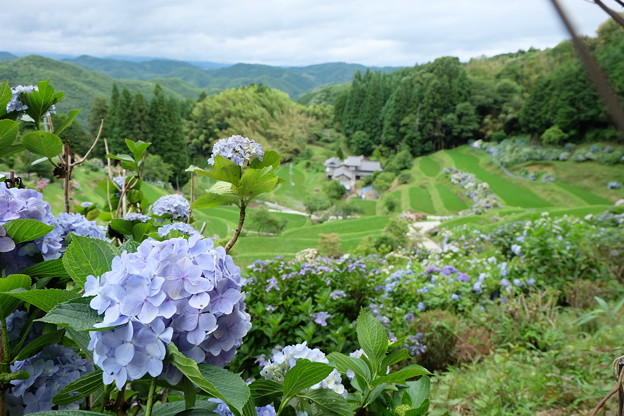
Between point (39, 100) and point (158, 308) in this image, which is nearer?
point (158, 308)

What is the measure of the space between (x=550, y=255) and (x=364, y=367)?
2311 millimetres

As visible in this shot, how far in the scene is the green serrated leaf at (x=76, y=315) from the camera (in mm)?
261

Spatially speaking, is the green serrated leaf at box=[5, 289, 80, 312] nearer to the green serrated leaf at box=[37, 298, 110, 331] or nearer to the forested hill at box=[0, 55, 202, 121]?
the green serrated leaf at box=[37, 298, 110, 331]

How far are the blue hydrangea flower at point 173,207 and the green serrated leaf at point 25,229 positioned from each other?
1.22 feet

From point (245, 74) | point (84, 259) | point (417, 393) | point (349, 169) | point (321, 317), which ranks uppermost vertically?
point (245, 74)

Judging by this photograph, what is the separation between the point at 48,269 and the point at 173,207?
1.25ft

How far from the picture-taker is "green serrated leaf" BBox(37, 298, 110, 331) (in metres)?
0.26

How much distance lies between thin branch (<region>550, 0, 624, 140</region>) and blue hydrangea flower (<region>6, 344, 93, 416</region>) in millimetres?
460

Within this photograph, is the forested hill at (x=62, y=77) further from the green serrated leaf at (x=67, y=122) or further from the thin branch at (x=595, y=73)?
the thin branch at (x=595, y=73)

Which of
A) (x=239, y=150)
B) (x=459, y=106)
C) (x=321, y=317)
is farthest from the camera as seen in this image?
(x=459, y=106)

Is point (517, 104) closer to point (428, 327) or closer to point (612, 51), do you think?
point (428, 327)

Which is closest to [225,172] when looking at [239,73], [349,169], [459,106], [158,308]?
[158,308]

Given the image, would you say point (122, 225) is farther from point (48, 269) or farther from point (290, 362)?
point (290, 362)

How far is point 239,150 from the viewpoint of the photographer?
1.93ft
